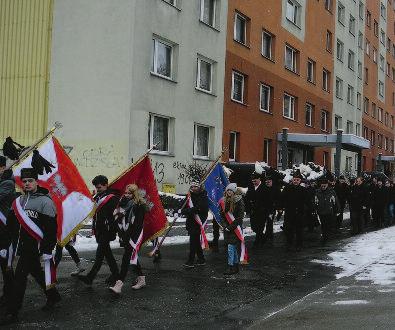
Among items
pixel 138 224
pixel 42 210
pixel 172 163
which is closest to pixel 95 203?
pixel 138 224

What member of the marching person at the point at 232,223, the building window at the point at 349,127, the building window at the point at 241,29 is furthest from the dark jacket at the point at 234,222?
the building window at the point at 349,127

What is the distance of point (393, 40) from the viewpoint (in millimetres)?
55188

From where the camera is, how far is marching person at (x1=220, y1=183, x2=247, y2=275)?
943 centimetres

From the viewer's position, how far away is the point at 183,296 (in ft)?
24.9

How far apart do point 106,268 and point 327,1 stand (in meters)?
30.5

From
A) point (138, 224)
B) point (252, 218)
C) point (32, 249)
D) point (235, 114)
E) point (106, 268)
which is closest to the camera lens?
point (32, 249)

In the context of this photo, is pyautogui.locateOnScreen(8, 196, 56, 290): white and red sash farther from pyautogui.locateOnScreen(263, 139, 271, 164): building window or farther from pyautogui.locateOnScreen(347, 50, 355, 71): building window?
pyautogui.locateOnScreen(347, 50, 355, 71): building window

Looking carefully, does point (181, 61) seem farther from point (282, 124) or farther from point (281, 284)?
point (281, 284)

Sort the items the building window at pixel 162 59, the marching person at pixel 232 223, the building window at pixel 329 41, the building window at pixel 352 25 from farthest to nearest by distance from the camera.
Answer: the building window at pixel 352 25, the building window at pixel 329 41, the building window at pixel 162 59, the marching person at pixel 232 223

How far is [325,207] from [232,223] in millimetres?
5227

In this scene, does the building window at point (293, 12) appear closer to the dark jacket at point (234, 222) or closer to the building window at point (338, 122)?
the building window at point (338, 122)

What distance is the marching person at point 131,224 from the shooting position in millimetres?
7758

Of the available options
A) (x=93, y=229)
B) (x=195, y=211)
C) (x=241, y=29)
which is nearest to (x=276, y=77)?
(x=241, y=29)

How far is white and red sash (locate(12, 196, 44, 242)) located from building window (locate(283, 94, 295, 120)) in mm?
24970
